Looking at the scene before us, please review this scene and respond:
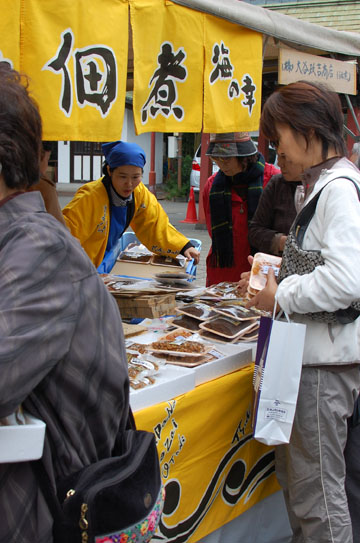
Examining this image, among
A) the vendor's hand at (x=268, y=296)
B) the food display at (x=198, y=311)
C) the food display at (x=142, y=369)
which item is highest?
the vendor's hand at (x=268, y=296)

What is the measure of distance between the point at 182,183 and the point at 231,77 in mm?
20631

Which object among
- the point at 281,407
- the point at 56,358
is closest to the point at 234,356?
the point at 281,407

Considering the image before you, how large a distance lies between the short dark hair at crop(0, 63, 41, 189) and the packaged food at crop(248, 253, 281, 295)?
1.49m

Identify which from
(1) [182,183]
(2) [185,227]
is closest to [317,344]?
(2) [185,227]

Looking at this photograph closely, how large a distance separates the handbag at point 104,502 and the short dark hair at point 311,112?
1.39 metres

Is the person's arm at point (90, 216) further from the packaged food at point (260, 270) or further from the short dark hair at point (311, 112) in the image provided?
the short dark hair at point (311, 112)

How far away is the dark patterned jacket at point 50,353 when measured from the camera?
1.03 m

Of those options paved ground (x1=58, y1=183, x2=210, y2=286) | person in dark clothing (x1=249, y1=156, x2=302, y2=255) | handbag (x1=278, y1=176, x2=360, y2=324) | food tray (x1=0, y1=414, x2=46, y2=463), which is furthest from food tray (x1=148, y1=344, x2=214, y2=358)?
paved ground (x1=58, y1=183, x2=210, y2=286)

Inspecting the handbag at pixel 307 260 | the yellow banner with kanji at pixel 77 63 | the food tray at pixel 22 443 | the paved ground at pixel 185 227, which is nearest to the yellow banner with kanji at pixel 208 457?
the handbag at pixel 307 260

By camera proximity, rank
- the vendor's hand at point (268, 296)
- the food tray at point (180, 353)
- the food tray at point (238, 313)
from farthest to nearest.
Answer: the food tray at point (238, 313)
the food tray at point (180, 353)
the vendor's hand at point (268, 296)

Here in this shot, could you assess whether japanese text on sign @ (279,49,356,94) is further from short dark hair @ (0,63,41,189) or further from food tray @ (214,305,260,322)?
short dark hair @ (0,63,41,189)

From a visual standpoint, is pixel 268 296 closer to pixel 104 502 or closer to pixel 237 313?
pixel 237 313

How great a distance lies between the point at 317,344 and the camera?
2062mm

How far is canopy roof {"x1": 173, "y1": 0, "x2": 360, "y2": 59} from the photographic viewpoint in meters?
3.04
